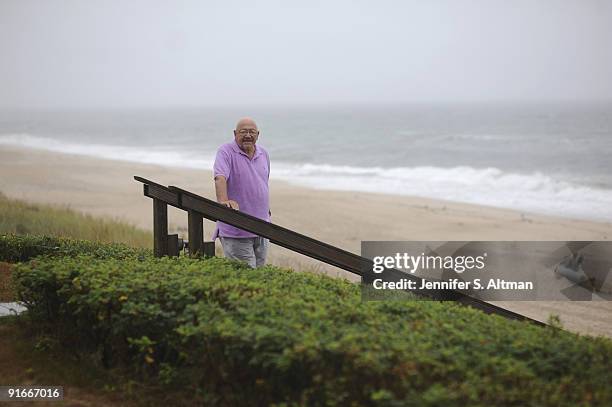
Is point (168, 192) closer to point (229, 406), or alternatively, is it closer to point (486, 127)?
point (229, 406)

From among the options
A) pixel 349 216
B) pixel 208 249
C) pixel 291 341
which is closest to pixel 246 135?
pixel 208 249

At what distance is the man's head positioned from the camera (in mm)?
7727

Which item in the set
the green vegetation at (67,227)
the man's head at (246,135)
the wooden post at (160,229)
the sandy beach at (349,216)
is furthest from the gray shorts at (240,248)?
the green vegetation at (67,227)

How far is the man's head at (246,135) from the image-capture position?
7727mm

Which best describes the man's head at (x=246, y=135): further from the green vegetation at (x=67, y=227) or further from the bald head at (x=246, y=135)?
the green vegetation at (x=67, y=227)

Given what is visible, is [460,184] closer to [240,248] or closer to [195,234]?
[240,248]

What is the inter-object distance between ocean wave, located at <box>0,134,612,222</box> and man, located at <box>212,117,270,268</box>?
20.6 metres

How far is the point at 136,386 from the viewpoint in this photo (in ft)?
17.2

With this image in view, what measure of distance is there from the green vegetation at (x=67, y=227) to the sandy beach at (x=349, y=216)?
2.56m

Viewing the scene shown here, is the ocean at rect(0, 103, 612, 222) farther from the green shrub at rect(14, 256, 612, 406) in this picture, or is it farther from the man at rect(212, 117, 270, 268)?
the green shrub at rect(14, 256, 612, 406)

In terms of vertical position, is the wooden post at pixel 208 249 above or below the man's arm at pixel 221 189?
below

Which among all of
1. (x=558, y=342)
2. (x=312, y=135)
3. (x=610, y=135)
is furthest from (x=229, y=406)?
(x=312, y=135)

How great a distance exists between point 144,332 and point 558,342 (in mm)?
2650

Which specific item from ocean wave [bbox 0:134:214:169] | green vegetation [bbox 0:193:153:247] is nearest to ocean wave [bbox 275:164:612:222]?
ocean wave [bbox 0:134:214:169]
